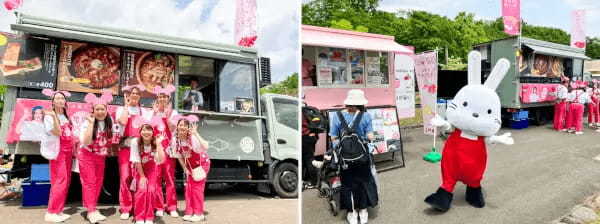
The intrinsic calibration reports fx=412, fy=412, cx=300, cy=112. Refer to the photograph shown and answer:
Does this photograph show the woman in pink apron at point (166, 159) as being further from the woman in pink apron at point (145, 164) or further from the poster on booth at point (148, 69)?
the poster on booth at point (148, 69)

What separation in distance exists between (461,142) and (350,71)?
2.78 m

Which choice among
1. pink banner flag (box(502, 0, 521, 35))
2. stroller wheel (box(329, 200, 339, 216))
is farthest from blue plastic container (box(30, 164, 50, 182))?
pink banner flag (box(502, 0, 521, 35))

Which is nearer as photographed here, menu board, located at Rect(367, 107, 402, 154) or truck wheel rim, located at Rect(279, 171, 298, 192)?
truck wheel rim, located at Rect(279, 171, 298, 192)

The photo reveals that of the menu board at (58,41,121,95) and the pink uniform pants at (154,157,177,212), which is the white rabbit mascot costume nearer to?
the pink uniform pants at (154,157,177,212)

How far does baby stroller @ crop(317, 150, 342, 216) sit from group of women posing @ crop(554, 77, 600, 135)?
864cm

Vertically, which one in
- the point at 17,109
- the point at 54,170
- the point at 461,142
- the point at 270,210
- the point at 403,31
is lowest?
the point at 270,210

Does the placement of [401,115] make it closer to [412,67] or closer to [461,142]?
[412,67]

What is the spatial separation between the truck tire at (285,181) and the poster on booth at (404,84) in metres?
3.13

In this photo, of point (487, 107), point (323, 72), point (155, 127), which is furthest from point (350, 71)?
point (155, 127)

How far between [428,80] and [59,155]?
20.2 ft

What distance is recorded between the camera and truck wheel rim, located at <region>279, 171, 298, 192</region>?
21.2 feet

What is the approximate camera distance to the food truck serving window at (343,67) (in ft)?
21.9

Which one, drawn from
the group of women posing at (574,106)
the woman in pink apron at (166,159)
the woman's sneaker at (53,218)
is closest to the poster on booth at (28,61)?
the woman in pink apron at (166,159)

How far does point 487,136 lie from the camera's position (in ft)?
15.4
